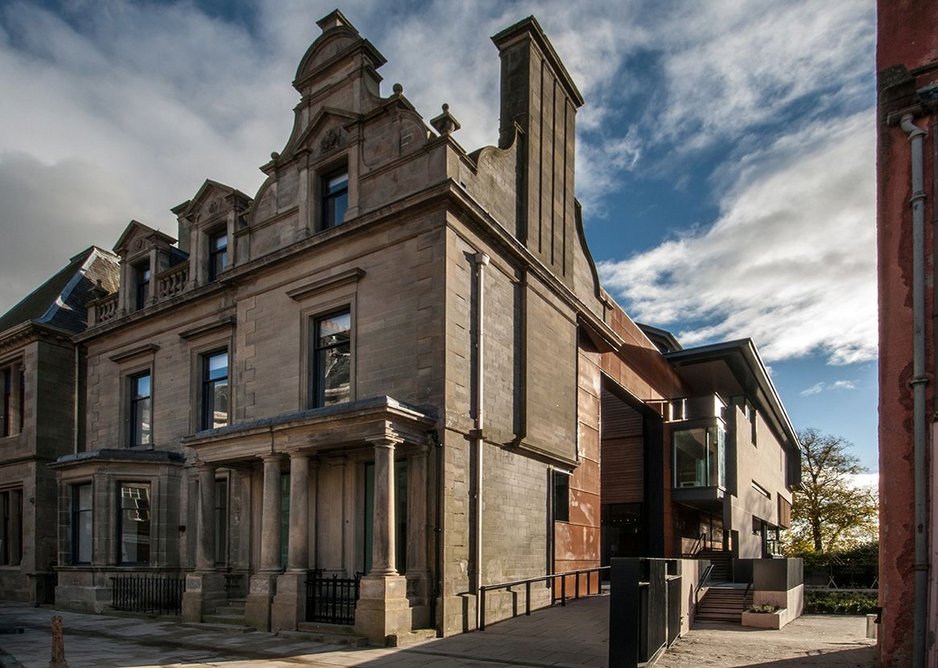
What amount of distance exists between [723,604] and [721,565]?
11.8 metres

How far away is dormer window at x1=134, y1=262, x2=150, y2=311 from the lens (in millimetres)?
23000

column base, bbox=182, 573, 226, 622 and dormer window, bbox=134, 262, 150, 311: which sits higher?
dormer window, bbox=134, 262, 150, 311

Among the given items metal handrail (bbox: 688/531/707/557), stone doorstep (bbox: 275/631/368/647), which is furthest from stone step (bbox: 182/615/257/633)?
metal handrail (bbox: 688/531/707/557)

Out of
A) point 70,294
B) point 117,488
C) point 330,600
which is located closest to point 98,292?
point 70,294

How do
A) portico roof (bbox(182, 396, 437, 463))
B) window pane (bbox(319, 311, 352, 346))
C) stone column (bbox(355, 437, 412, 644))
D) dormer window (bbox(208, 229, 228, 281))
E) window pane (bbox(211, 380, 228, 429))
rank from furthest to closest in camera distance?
dormer window (bbox(208, 229, 228, 281)), window pane (bbox(211, 380, 228, 429)), window pane (bbox(319, 311, 352, 346)), portico roof (bbox(182, 396, 437, 463)), stone column (bbox(355, 437, 412, 644))

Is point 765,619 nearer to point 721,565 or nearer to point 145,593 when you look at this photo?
point 721,565

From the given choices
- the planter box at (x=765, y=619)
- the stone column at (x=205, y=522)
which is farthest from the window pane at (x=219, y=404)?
the planter box at (x=765, y=619)

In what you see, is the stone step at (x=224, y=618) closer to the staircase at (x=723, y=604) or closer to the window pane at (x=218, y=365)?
the window pane at (x=218, y=365)

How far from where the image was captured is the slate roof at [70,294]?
2402cm

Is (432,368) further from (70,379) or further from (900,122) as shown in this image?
(70,379)

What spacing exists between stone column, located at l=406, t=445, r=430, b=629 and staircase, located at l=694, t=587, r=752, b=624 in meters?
6.81

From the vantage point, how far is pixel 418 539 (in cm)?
1350

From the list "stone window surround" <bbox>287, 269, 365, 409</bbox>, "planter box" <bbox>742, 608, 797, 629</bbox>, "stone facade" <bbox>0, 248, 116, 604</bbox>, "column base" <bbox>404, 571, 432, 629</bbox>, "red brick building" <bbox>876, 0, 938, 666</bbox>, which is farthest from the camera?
"stone facade" <bbox>0, 248, 116, 604</bbox>

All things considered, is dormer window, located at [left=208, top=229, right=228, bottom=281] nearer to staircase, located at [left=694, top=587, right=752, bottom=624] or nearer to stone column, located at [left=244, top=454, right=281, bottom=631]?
stone column, located at [left=244, top=454, right=281, bottom=631]
